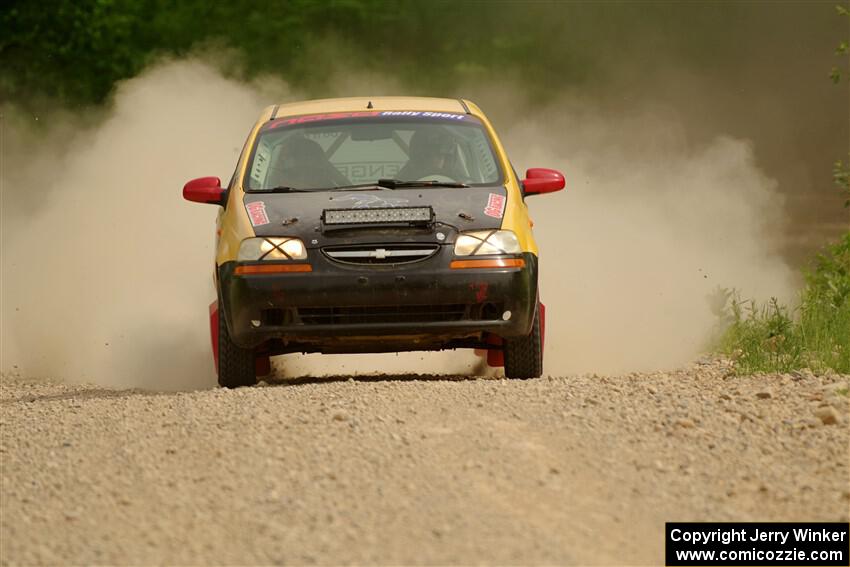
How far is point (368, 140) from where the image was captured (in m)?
11.2

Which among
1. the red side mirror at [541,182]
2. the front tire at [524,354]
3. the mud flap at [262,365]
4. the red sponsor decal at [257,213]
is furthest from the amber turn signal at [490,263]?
the mud flap at [262,365]

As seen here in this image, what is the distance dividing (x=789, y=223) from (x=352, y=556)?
57.4ft

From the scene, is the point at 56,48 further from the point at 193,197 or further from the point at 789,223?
the point at 193,197

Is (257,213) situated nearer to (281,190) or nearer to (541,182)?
(281,190)

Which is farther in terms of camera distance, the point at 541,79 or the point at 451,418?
the point at 541,79

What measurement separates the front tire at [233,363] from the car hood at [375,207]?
0.66 metres

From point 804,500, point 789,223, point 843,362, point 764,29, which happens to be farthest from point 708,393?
point 764,29

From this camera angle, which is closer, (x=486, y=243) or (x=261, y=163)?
(x=486, y=243)

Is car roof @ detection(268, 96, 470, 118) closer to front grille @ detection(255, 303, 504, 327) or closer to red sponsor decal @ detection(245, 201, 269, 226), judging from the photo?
red sponsor decal @ detection(245, 201, 269, 226)

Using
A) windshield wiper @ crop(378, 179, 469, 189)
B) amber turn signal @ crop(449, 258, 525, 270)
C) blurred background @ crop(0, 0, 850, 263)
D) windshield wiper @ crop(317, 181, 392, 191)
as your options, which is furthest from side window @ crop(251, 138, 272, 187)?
blurred background @ crop(0, 0, 850, 263)

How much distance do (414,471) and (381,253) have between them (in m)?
2.56

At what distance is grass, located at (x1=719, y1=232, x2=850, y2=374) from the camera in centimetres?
1050

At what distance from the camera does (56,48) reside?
2444cm

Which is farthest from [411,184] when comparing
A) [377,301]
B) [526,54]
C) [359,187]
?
[526,54]
